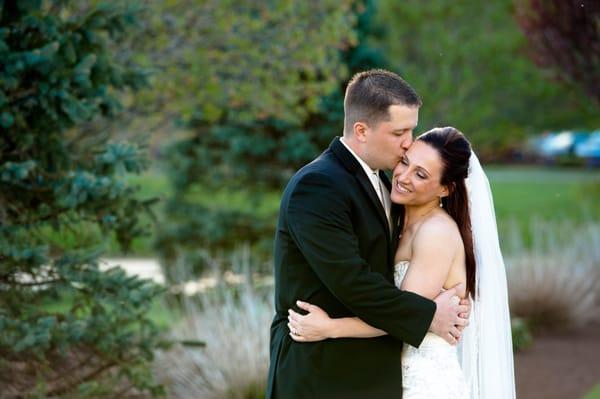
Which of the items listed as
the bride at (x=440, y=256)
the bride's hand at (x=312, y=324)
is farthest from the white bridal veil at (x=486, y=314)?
the bride's hand at (x=312, y=324)

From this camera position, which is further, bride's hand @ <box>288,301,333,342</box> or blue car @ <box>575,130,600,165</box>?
blue car @ <box>575,130,600,165</box>

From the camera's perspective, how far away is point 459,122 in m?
19.3

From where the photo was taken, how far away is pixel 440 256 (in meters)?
3.43

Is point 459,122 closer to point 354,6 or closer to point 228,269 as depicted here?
point 354,6

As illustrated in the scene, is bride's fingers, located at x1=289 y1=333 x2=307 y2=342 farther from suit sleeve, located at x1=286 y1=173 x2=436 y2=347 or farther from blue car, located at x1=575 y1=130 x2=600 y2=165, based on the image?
blue car, located at x1=575 y1=130 x2=600 y2=165

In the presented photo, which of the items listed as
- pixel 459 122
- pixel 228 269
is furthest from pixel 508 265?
pixel 459 122

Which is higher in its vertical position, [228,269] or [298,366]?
[298,366]

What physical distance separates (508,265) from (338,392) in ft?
23.1

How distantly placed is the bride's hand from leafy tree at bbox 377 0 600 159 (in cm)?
1454

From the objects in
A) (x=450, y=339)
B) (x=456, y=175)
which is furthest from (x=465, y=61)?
(x=450, y=339)

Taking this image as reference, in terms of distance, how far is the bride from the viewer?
339 cm

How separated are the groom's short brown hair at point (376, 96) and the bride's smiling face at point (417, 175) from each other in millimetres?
199

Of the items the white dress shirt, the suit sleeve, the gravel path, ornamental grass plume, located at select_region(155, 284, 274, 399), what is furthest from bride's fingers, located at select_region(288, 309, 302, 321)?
the gravel path

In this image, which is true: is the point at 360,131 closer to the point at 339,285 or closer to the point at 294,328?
the point at 339,285
